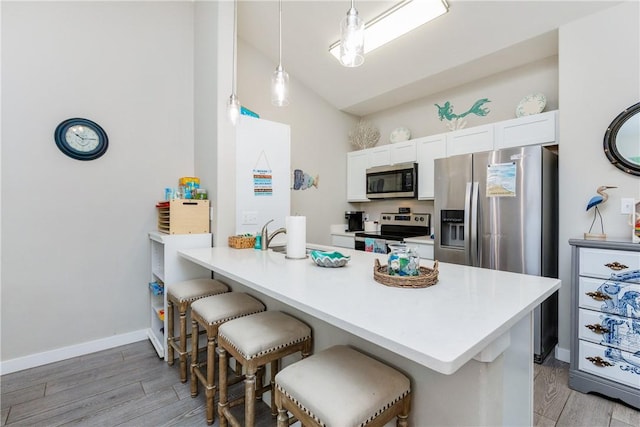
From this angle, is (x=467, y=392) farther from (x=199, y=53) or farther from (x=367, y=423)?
(x=199, y=53)

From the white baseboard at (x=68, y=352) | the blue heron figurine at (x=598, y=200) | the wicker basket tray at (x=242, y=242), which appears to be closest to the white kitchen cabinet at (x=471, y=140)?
the blue heron figurine at (x=598, y=200)

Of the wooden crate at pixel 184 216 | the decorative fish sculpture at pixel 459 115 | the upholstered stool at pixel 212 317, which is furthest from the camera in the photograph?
the decorative fish sculpture at pixel 459 115

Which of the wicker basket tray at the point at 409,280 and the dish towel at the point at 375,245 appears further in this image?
the dish towel at the point at 375,245

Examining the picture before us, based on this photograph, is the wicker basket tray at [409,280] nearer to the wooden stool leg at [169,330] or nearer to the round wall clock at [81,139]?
the wooden stool leg at [169,330]

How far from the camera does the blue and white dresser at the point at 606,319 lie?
181 cm

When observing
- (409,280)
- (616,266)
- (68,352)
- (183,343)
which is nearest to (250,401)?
(409,280)

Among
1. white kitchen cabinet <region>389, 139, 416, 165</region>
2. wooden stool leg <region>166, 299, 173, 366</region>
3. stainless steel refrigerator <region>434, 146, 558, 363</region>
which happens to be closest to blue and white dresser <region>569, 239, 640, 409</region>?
stainless steel refrigerator <region>434, 146, 558, 363</region>

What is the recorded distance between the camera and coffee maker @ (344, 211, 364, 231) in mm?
4324

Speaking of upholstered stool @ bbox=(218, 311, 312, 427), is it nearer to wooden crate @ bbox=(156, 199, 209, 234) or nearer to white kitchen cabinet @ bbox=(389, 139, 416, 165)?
wooden crate @ bbox=(156, 199, 209, 234)

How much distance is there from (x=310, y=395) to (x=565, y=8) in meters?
3.14

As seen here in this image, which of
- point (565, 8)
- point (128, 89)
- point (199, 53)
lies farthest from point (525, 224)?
point (128, 89)

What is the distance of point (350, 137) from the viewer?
4.43 m

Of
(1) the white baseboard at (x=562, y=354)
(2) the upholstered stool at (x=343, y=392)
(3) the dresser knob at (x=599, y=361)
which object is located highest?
(2) the upholstered stool at (x=343, y=392)

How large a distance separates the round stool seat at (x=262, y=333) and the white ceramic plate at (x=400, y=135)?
118 inches
